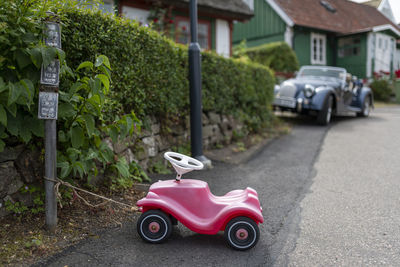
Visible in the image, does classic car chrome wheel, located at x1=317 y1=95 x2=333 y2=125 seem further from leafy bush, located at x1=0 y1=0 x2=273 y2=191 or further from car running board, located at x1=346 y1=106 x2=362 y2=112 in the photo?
leafy bush, located at x1=0 y1=0 x2=273 y2=191

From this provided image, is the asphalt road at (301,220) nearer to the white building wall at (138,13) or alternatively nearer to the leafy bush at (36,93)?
the leafy bush at (36,93)

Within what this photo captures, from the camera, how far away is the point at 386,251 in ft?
9.37

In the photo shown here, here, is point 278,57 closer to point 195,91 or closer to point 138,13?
point 138,13

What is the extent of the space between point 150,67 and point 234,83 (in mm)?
3189

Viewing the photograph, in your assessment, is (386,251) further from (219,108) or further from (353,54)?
(353,54)

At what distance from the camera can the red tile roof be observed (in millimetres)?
21125

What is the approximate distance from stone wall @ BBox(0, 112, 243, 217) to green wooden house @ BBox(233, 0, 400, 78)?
1510cm

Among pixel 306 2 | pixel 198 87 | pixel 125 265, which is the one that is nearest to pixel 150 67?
pixel 198 87

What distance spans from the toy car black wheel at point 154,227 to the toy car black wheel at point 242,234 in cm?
51

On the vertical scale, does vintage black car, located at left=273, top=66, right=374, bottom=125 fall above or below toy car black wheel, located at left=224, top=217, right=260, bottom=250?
above

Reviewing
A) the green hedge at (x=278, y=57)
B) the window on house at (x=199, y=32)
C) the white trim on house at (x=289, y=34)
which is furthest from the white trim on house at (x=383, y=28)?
the window on house at (x=199, y=32)

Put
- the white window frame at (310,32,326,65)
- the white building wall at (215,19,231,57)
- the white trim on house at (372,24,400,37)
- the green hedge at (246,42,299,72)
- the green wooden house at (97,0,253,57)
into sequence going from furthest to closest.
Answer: the white trim on house at (372,24,400,37) → the white window frame at (310,32,326,65) → the green hedge at (246,42,299,72) → the white building wall at (215,19,231,57) → the green wooden house at (97,0,253,57)

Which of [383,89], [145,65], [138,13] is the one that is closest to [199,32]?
[138,13]

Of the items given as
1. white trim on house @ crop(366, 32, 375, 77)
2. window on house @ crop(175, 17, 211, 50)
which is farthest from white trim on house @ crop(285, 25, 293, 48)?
window on house @ crop(175, 17, 211, 50)
